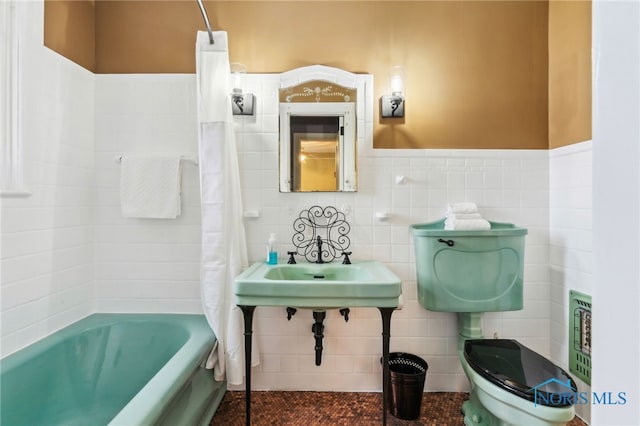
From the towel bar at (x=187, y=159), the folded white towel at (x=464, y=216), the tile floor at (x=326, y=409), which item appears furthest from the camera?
the towel bar at (x=187, y=159)

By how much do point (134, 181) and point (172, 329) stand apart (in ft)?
2.76

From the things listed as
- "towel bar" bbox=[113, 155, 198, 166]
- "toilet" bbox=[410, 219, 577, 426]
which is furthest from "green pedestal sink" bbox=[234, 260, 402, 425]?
"towel bar" bbox=[113, 155, 198, 166]

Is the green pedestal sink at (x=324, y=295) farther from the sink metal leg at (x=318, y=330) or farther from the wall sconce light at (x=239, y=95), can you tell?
the wall sconce light at (x=239, y=95)

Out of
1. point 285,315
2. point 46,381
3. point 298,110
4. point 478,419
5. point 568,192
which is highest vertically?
point 298,110

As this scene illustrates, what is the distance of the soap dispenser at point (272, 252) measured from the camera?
5.51ft

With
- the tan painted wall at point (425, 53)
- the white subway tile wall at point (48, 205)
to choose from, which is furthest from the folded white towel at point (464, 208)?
the white subway tile wall at point (48, 205)

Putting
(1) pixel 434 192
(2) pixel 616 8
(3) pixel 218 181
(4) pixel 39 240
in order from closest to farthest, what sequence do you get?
(2) pixel 616 8 < (4) pixel 39 240 < (3) pixel 218 181 < (1) pixel 434 192

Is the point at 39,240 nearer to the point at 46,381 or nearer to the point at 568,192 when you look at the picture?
the point at 46,381

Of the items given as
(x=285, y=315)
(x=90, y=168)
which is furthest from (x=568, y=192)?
(x=90, y=168)

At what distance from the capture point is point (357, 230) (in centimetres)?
178

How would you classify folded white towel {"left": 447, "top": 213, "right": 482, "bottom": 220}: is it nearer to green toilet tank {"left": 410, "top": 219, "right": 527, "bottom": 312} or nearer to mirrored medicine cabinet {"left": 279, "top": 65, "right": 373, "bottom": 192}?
green toilet tank {"left": 410, "top": 219, "right": 527, "bottom": 312}

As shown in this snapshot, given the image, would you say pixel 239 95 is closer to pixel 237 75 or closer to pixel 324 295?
pixel 237 75

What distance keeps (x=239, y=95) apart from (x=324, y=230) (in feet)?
2.89

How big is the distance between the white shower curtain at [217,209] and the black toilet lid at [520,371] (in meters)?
1.14
